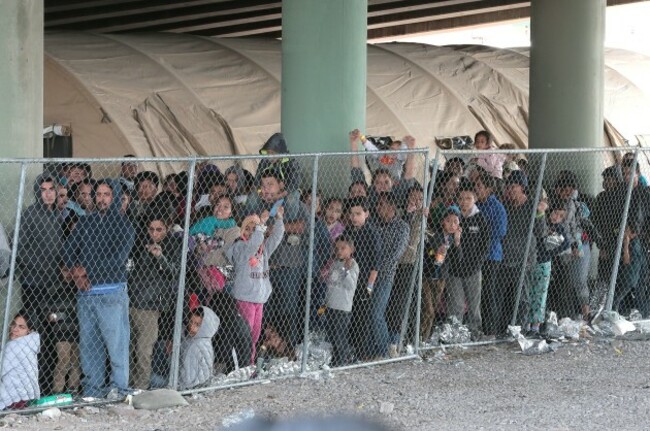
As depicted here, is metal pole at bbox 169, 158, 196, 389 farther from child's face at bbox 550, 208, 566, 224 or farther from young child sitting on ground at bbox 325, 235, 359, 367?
child's face at bbox 550, 208, 566, 224

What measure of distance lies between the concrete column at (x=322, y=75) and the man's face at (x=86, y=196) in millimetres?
4380

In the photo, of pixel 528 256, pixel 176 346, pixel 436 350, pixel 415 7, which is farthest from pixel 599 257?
pixel 415 7

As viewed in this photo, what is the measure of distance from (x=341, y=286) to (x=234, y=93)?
31.1ft

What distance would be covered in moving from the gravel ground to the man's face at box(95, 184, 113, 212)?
1626mm

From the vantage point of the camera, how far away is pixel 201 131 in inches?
755

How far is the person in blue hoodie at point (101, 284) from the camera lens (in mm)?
10141

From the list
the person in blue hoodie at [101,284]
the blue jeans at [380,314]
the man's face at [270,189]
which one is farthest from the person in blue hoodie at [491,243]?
the person in blue hoodie at [101,284]

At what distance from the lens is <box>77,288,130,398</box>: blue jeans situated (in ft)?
33.3

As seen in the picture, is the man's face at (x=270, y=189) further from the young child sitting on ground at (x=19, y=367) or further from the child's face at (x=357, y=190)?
the young child sitting on ground at (x=19, y=367)

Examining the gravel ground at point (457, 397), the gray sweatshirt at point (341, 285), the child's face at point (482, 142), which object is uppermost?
the child's face at point (482, 142)

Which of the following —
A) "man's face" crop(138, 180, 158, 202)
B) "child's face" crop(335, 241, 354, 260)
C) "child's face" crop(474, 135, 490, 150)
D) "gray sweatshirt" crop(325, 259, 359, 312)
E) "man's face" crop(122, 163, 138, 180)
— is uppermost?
"child's face" crop(474, 135, 490, 150)

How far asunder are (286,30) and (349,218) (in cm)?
371

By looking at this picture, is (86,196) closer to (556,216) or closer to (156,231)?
(156,231)

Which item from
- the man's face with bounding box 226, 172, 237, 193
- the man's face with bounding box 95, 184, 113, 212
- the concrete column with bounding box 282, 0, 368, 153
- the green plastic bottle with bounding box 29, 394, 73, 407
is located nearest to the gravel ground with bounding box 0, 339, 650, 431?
the green plastic bottle with bounding box 29, 394, 73, 407
